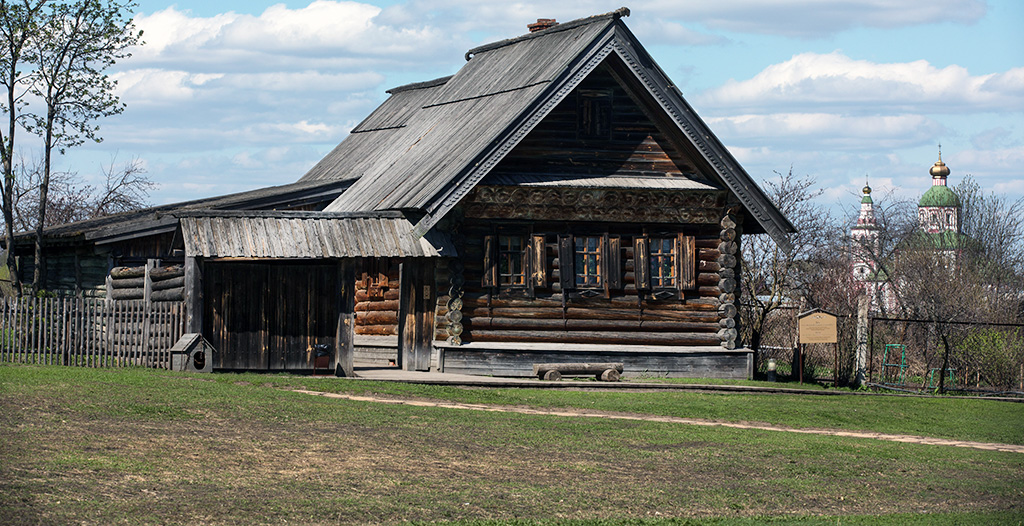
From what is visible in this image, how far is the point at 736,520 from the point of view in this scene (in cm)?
1105

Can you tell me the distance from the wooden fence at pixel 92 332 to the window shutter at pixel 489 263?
6.68 m

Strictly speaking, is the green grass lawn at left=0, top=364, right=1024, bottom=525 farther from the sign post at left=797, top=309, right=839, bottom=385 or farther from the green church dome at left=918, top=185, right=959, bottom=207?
the green church dome at left=918, top=185, right=959, bottom=207

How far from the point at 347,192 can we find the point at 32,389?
14811 millimetres

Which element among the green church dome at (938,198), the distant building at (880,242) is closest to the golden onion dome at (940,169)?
the green church dome at (938,198)

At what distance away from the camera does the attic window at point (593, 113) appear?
2661 cm

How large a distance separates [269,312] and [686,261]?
→ 9.45m

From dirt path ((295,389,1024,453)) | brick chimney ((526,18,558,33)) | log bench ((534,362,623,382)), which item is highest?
brick chimney ((526,18,558,33))

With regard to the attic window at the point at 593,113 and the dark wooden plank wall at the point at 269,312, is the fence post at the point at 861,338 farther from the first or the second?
the dark wooden plank wall at the point at 269,312

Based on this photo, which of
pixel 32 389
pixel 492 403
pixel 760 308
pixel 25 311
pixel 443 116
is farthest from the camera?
pixel 760 308

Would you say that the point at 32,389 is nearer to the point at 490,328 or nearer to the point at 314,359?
the point at 314,359

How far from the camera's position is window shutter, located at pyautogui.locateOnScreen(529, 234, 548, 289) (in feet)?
85.4

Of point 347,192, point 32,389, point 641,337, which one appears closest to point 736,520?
point 32,389

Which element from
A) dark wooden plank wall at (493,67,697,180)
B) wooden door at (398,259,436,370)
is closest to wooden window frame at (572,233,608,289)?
dark wooden plank wall at (493,67,697,180)

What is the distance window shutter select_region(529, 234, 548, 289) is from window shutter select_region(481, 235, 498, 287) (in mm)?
807
